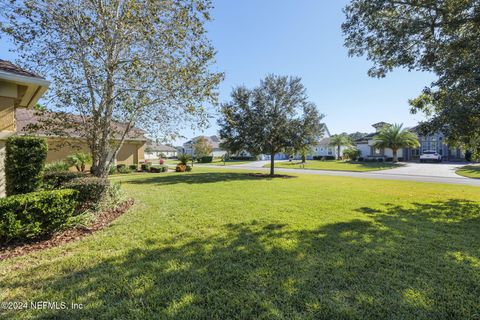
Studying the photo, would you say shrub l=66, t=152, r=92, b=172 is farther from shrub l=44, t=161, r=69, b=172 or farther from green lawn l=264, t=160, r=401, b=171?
green lawn l=264, t=160, r=401, b=171

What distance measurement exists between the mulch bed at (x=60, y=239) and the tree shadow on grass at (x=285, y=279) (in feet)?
4.05

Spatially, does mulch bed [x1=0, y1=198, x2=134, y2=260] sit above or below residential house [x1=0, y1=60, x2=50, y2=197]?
below

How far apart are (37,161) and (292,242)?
7774 mm

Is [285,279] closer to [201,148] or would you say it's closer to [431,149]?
[201,148]

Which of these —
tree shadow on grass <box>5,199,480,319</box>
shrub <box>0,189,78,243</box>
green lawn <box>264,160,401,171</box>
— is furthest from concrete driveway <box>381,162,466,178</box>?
shrub <box>0,189,78,243</box>

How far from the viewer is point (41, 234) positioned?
193 inches

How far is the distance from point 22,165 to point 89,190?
6.86ft

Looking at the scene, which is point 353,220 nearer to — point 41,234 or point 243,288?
point 243,288

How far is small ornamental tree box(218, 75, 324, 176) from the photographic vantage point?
18.0 meters

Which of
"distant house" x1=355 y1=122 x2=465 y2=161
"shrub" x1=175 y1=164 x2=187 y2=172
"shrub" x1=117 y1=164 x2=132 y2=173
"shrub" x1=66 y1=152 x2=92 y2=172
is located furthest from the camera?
"distant house" x1=355 y1=122 x2=465 y2=161

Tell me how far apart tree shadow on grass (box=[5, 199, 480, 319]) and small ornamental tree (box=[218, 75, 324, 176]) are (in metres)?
13.2

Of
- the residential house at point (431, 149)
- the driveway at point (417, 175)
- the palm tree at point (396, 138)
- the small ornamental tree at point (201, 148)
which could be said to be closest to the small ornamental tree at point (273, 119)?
the driveway at point (417, 175)

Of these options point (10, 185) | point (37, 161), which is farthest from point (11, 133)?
point (10, 185)

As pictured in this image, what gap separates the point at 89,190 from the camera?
21.9 feet
